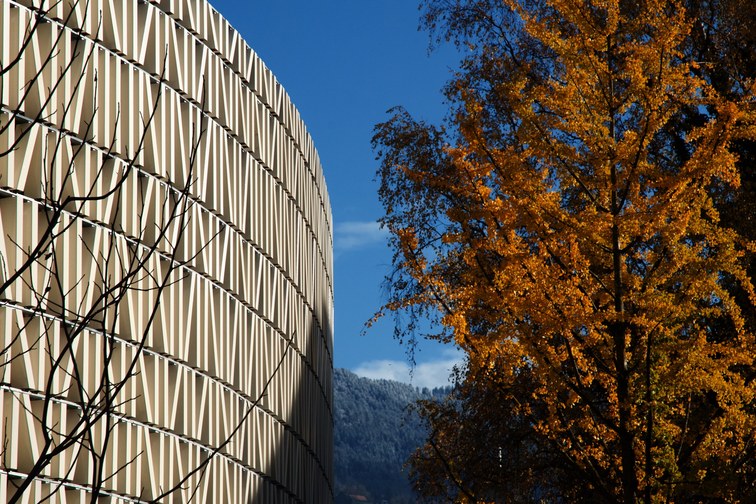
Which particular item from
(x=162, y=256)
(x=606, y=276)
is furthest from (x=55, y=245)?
(x=606, y=276)

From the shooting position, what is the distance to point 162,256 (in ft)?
84.1

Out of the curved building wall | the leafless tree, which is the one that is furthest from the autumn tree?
the leafless tree

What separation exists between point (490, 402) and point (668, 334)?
35.0 feet

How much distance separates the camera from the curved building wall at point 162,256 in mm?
19531

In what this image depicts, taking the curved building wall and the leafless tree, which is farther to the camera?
the curved building wall

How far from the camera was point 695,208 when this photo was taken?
939cm

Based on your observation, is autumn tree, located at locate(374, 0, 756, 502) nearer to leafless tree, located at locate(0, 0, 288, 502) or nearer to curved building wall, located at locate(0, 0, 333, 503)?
curved building wall, located at locate(0, 0, 333, 503)

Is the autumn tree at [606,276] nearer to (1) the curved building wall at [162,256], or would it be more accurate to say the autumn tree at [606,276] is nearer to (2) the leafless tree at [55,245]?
(1) the curved building wall at [162,256]

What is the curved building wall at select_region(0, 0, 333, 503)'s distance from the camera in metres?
19.5

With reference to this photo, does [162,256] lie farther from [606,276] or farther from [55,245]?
[606,276]

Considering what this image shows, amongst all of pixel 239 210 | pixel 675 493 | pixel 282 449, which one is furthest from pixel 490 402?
pixel 282 449

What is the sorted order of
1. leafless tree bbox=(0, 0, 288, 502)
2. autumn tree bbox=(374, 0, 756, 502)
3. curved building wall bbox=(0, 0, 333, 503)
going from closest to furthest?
1. autumn tree bbox=(374, 0, 756, 502)
2. leafless tree bbox=(0, 0, 288, 502)
3. curved building wall bbox=(0, 0, 333, 503)

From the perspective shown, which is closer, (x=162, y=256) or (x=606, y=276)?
(x=606, y=276)

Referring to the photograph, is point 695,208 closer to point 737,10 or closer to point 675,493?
point 675,493
